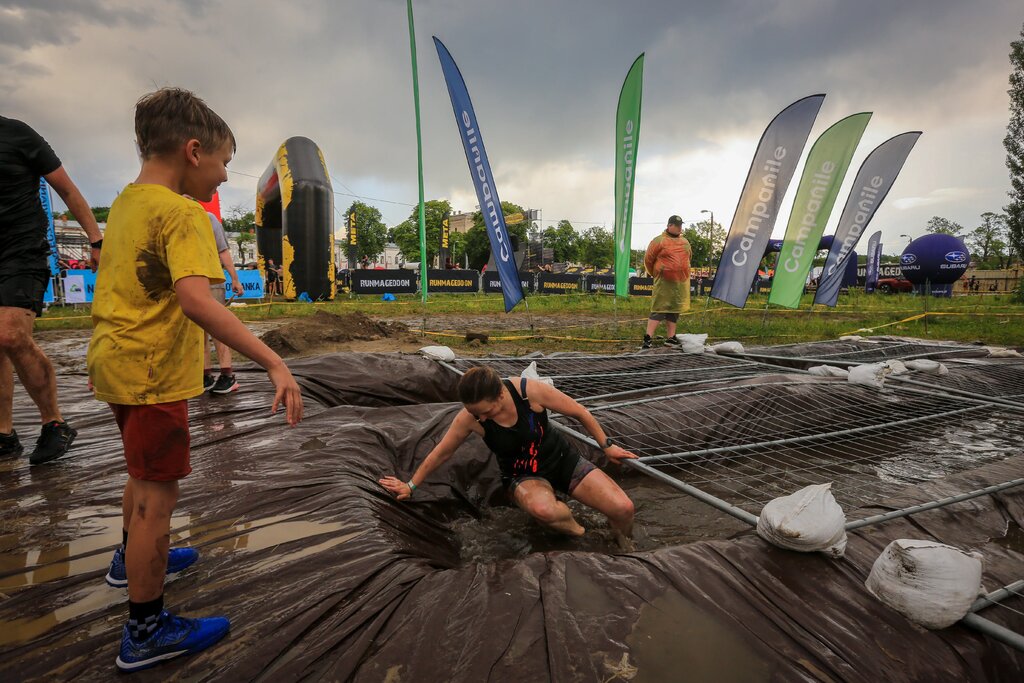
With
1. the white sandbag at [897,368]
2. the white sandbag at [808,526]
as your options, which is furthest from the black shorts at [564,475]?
the white sandbag at [897,368]

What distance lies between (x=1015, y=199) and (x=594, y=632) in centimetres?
2961

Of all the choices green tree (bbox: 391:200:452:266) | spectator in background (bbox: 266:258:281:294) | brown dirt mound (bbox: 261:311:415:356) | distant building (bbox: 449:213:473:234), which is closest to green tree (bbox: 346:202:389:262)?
green tree (bbox: 391:200:452:266)

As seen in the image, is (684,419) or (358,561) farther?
(684,419)

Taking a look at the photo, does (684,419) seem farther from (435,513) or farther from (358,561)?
(358,561)

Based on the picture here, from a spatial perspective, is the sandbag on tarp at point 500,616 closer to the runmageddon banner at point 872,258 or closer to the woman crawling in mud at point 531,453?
the woman crawling in mud at point 531,453

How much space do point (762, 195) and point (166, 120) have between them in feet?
29.2

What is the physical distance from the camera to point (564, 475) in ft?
8.09

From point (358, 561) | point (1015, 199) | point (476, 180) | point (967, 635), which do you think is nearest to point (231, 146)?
point (358, 561)

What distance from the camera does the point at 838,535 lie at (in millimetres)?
1545

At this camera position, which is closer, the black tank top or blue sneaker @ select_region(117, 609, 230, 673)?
blue sneaker @ select_region(117, 609, 230, 673)

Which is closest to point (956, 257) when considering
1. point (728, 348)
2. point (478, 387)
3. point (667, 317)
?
point (667, 317)

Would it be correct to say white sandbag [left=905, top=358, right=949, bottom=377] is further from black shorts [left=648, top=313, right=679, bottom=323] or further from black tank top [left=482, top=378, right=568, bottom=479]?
black tank top [left=482, top=378, right=568, bottom=479]

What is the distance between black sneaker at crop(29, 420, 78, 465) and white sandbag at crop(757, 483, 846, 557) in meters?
3.02

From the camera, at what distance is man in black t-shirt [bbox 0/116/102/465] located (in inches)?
86.4
